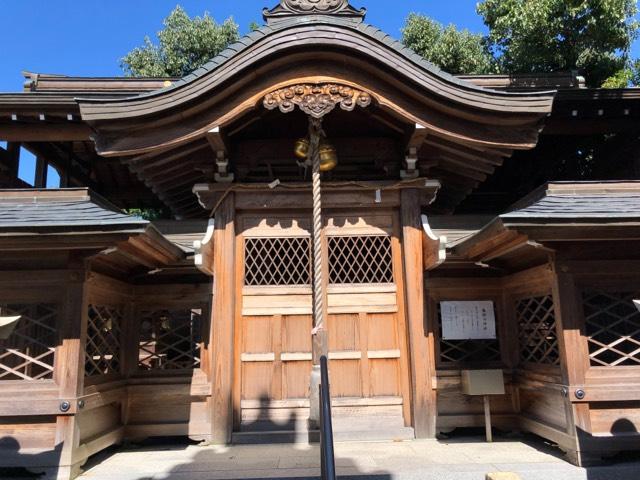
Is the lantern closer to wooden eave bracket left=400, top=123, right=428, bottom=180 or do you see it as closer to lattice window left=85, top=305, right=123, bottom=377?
lattice window left=85, top=305, right=123, bottom=377

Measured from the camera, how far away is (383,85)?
5.97m

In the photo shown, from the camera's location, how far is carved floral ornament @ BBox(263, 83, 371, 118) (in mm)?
5707

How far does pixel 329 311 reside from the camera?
20.8 ft

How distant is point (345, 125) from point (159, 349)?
165 inches

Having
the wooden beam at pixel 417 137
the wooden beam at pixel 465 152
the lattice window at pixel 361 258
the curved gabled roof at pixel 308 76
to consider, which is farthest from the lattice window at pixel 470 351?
the curved gabled roof at pixel 308 76

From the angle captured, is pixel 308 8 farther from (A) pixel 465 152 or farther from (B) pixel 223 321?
(B) pixel 223 321

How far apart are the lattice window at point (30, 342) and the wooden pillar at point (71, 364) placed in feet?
0.70

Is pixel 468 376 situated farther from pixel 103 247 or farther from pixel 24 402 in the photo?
pixel 24 402

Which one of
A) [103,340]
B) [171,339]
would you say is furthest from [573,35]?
[103,340]

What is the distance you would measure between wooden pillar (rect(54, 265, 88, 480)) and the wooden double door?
1.93 m

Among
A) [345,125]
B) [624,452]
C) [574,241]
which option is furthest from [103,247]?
[624,452]

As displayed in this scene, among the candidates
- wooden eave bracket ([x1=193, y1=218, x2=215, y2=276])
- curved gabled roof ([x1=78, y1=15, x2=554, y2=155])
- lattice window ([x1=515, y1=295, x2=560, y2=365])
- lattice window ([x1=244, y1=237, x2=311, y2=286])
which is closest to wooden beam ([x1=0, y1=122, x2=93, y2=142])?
curved gabled roof ([x1=78, y1=15, x2=554, y2=155])

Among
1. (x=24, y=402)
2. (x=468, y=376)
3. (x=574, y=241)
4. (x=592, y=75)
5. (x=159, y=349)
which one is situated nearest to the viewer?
(x=24, y=402)

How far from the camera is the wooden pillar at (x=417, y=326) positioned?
19.5 ft
